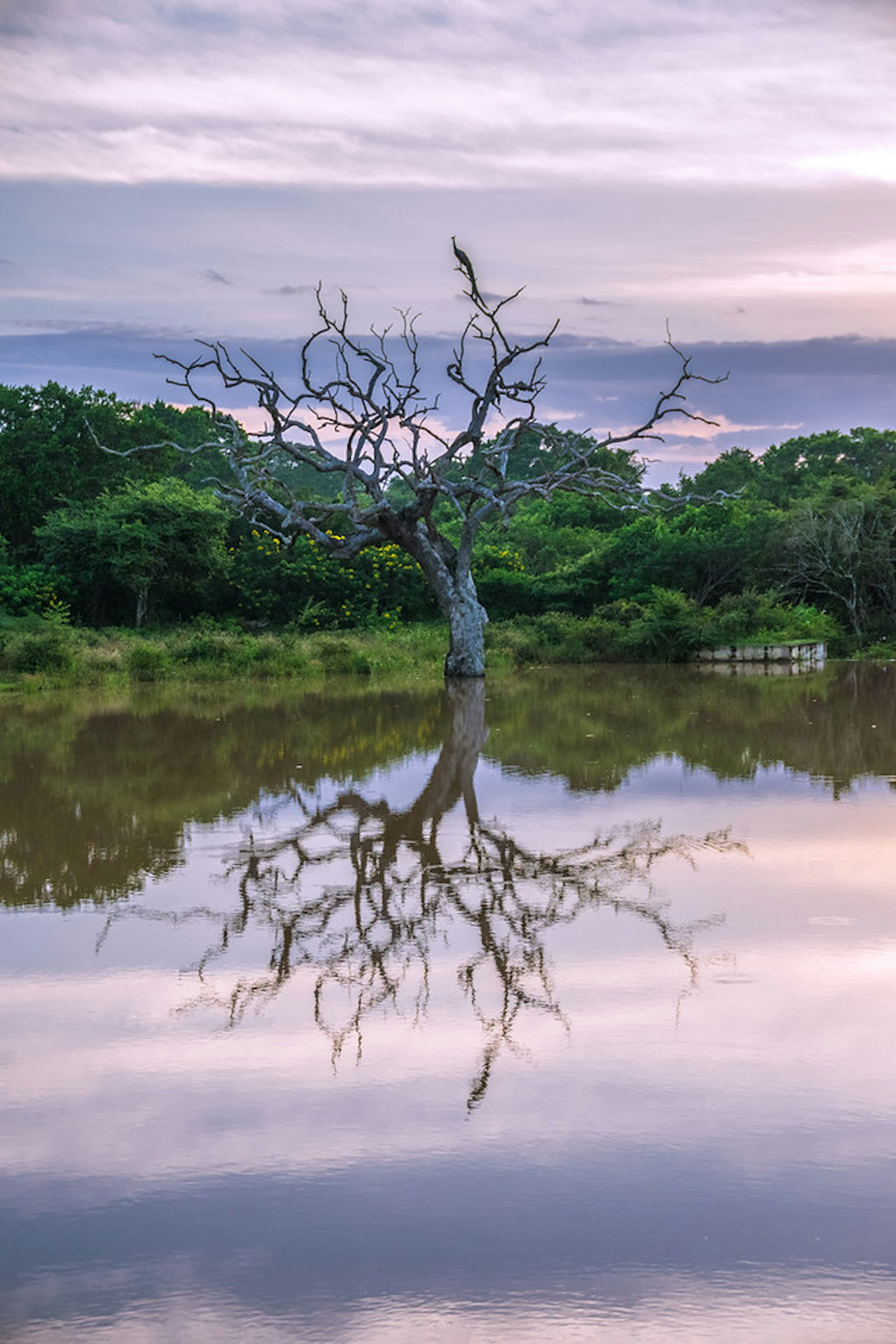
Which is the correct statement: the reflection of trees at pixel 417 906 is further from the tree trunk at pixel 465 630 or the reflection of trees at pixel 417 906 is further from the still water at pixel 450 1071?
the tree trunk at pixel 465 630

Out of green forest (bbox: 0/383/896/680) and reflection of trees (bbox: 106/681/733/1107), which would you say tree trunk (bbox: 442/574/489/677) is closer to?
green forest (bbox: 0/383/896/680)

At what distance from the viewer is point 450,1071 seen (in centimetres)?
490

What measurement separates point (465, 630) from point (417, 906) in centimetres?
1753

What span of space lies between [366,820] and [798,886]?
365 cm

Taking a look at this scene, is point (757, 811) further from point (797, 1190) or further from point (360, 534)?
point (360, 534)

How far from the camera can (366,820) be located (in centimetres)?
1027

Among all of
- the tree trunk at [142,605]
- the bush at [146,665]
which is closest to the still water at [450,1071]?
the bush at [146,665]

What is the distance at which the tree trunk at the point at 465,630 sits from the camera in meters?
24.8

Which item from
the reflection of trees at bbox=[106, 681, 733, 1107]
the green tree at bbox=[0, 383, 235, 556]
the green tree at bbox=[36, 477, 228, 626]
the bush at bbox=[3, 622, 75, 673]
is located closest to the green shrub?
the bush at bbox=[3, 622, 75, 673]

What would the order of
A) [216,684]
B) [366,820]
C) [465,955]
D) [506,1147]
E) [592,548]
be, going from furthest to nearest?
[592,548], [216,684], [366,820], [465,955], [506,1147]

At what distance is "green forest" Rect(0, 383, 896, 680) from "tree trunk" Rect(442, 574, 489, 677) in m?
4.71

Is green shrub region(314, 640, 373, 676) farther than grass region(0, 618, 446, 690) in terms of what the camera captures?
Yes

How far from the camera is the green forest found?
30.7 m

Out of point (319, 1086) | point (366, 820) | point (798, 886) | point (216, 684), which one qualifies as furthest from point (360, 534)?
point (319, 1086)
